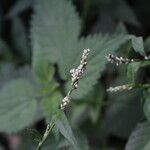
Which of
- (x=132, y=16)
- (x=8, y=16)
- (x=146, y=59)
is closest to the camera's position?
(x=146, y=59)

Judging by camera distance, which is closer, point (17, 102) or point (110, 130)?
point (17, 102)

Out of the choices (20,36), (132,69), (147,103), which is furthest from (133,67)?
(20,36)

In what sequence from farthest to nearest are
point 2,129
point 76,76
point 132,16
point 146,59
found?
point 132,16 < point 2,129 < point 146,59 < point 76,76

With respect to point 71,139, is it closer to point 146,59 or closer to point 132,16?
point 146,59

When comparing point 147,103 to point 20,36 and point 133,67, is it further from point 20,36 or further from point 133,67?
point 20,36

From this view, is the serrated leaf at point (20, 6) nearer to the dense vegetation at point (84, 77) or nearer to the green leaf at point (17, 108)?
the dense vegetation at point (84, 77)

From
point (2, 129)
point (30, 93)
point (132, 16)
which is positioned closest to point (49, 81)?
point (30, 93)

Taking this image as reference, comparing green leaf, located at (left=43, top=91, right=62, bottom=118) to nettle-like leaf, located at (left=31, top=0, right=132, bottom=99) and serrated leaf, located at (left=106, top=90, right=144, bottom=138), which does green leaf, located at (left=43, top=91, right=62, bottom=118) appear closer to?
nettle-like leaf, located at (left=31, top=0, right=132, bottom=99)
